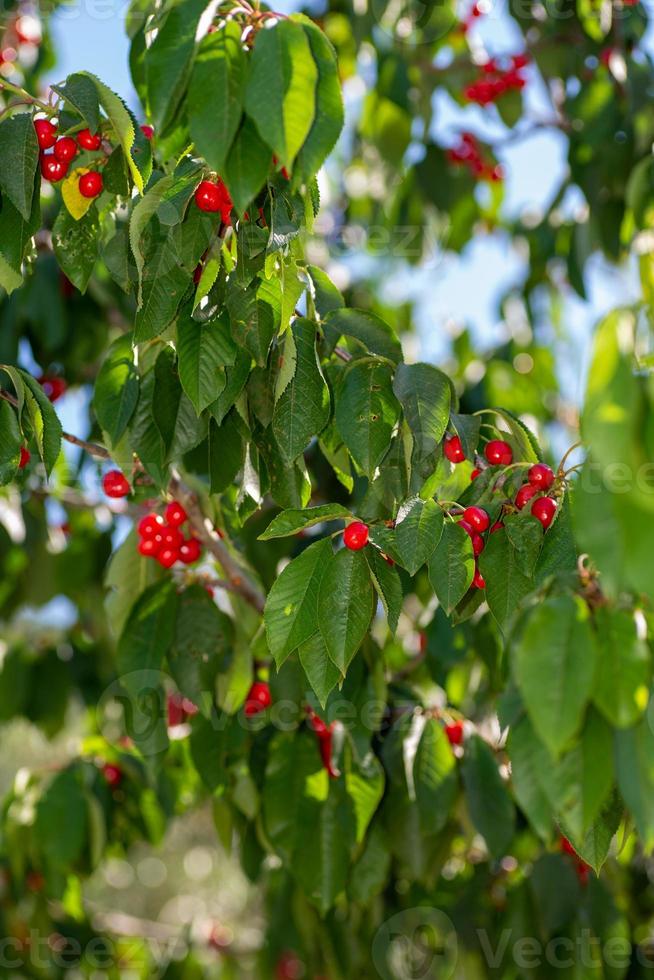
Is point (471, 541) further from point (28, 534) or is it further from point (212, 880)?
point (212, 880)

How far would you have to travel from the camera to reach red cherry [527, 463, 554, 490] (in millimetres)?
1377

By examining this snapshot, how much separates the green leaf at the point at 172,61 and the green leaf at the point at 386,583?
0.55 m

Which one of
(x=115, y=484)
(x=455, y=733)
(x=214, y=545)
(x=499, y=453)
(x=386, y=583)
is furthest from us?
(x=455, y=733)

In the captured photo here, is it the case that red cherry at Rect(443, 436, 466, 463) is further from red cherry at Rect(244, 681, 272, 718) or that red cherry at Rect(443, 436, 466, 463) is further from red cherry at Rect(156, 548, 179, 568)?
→ red cherry at Rect(244, 681, 272, 718)

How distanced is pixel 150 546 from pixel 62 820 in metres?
0.81

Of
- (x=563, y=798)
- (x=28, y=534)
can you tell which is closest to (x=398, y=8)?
(x=28, y=534)

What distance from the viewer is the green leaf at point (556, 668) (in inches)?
34.4

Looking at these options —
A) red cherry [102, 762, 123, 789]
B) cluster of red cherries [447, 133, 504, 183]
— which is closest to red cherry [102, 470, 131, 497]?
red cherry [102, 762, 123, 789]

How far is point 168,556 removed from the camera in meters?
1.89

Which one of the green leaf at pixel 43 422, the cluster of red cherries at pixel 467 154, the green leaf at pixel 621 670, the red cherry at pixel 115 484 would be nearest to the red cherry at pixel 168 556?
the red cherry at pixel 115 484

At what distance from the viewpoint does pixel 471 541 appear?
1.31m

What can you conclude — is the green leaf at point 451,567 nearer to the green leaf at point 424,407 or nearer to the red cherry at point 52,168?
the green leaf at point 424,407

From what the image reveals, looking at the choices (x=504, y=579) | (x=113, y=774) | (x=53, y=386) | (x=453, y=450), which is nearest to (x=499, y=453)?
(x=453, y=450)

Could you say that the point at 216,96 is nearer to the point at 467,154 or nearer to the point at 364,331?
the point at 364,331
